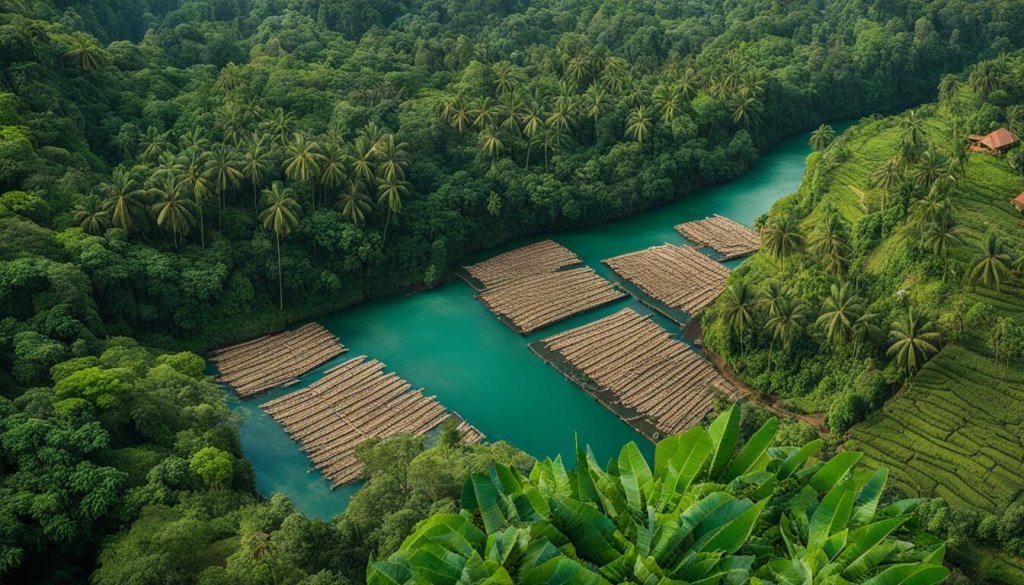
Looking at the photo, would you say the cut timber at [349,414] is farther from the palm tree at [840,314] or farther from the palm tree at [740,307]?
the palm tree at [840,314]

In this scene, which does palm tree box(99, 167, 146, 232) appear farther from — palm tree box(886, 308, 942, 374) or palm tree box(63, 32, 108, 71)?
palm tree box(886, 308, 942, 374)

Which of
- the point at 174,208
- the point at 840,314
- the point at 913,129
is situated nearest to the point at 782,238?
the point at 840,314

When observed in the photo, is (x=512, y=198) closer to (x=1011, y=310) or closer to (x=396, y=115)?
(x=396, y=115)

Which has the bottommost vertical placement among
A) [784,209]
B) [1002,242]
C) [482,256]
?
[482,256]

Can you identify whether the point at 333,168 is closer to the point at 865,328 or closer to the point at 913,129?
the point at 865,328

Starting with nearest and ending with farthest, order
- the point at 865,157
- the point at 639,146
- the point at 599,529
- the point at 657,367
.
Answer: the point at 599,529, the point at 657,367, the point at 865,157, the point at 639,146

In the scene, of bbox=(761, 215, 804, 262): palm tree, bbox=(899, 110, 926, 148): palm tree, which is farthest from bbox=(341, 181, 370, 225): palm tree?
bbox=(899, 110, 926, 148): palm tree

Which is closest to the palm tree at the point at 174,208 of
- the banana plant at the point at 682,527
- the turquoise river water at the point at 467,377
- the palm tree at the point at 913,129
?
the turquoise river water at the point at 467,377

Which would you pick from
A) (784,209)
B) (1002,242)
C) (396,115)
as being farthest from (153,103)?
(1002,242)
